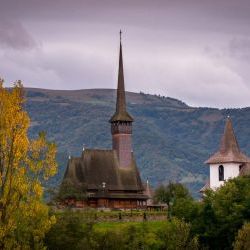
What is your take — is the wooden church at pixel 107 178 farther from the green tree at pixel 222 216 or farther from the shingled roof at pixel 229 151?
the green tree at pixel 222 216

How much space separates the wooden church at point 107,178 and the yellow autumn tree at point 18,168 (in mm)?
72404

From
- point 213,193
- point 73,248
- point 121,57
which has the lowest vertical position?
point 73,248

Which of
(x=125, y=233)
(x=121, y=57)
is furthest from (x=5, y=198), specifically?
(x=121, y=57)

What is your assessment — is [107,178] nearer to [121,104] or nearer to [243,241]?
[121,104]

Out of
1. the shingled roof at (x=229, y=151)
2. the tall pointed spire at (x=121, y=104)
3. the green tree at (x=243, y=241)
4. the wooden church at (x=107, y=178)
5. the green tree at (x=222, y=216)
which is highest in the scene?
the tall pointed spire at (x=121, y=104)

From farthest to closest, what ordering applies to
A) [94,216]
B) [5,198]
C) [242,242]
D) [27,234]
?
[94,216] → [242,242] → [27,234] → [5,198]

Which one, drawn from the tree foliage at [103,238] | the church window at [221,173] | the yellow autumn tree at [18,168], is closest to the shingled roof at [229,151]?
the church window at [221,173]

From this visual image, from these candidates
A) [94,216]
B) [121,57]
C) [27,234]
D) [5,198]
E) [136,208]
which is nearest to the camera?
[5,198]

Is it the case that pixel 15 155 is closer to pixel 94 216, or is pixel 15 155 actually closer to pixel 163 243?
pixel 163 243

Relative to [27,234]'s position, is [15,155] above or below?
above

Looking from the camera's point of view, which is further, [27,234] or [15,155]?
[27,234]

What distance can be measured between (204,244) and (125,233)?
40.1ft

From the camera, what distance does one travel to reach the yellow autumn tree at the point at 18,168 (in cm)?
6844

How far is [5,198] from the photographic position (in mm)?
68125
